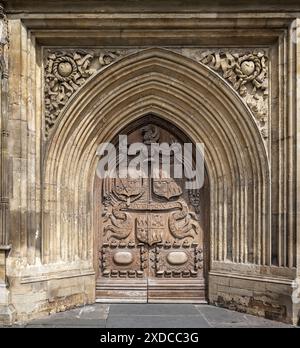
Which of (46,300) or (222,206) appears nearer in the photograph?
(46,300)

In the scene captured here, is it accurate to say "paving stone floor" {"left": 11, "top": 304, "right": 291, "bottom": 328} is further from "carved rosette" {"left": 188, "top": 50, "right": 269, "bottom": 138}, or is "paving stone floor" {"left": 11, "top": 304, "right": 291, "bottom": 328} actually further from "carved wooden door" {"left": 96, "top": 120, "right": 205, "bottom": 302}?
"carved rosette" {"left": 188, "top": 50, "right": 269, "bottom": 138}

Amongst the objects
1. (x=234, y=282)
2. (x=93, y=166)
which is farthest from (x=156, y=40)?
(x=234, y=282)

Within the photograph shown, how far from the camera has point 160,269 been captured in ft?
21.7

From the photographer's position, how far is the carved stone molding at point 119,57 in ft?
19.9

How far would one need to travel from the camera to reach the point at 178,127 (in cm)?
652

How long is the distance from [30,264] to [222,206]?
2869 mm

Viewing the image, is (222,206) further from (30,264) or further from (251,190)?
(30,264)

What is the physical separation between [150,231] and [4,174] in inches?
91.8

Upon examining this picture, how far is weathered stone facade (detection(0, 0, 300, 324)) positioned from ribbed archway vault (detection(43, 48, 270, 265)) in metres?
0.02

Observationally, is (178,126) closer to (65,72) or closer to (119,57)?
(119,57)

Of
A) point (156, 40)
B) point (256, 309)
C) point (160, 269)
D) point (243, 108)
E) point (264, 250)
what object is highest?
point (156, 40)

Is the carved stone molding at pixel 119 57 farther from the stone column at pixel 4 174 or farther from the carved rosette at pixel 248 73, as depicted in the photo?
the stone column at pixel 4 174

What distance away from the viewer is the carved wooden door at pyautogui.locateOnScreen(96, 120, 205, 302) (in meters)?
6.59

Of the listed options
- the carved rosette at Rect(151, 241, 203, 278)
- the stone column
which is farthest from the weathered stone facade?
the carved rosette at Rect(151, 241, 203, 278)
